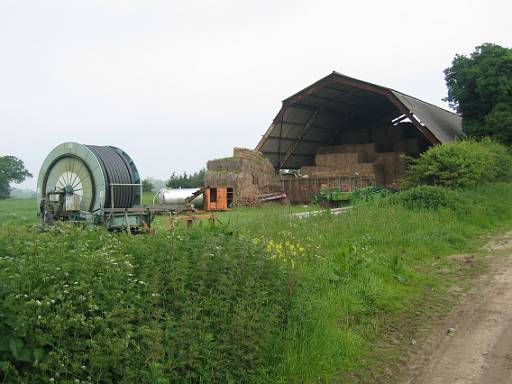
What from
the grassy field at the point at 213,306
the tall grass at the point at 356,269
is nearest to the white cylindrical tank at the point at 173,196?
the tall grass at the point at 356,269

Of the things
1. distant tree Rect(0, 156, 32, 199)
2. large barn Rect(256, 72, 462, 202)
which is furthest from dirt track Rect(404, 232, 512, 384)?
distant tree Rect(0, 156, 32, 199)

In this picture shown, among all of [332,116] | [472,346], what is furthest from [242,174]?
[472,346]

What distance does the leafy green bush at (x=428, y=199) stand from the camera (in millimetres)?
15609

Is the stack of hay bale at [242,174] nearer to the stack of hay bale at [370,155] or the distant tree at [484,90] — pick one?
the stack of hay bale at [370,155]

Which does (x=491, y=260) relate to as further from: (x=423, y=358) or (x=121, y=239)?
(x=121, y=239)

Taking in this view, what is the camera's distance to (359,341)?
230 inches

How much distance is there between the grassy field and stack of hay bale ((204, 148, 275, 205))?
20141 mm

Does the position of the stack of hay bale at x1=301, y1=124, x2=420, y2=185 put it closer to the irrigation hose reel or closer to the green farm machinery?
the green farm machinery

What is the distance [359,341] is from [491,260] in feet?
18.9

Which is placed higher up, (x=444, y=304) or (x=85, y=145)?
(x=85, y=145)

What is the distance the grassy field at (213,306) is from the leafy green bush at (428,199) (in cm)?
786

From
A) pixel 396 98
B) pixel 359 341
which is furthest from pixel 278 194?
pixel 359 341

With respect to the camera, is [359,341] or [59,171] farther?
[59,171]

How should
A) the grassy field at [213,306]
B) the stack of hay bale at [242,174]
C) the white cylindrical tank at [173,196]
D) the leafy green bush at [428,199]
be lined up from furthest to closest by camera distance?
1. the white cylindrical tank at [173,196]
2. the stack of hay bale at [242,174]
3. the leafy green bush at [428,199]
4. the grassy field at [213,306]
